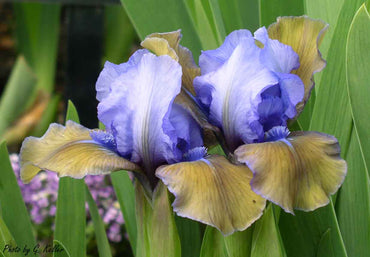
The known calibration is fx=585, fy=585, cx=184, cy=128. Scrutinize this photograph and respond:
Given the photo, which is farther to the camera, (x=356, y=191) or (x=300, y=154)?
(x=356, y=191)

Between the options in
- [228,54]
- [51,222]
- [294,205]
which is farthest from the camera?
[51,222]

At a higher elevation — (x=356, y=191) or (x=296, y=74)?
(x=296, y=74)

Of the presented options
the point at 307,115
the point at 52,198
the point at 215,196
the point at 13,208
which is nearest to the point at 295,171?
the point at 215,196

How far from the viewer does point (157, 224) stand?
0.58 metres

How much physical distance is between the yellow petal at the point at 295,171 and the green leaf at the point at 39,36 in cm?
197

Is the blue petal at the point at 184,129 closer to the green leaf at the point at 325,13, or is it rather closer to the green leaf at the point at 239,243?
the green leaf at the point at 239,243

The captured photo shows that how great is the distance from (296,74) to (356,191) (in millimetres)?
174

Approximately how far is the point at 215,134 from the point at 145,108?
89 mm

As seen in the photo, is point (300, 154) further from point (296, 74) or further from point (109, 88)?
point (109, 88)

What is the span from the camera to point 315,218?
0.66 m

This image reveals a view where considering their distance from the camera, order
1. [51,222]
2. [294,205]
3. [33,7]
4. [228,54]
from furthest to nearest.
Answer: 1. [33,7]
2. [51,222]
3. [228,54]
4. [294,205]

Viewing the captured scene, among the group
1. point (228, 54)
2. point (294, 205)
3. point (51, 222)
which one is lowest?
point (51, 222)

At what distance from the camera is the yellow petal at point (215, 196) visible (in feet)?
1.62

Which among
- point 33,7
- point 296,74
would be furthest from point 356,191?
point 33,7
